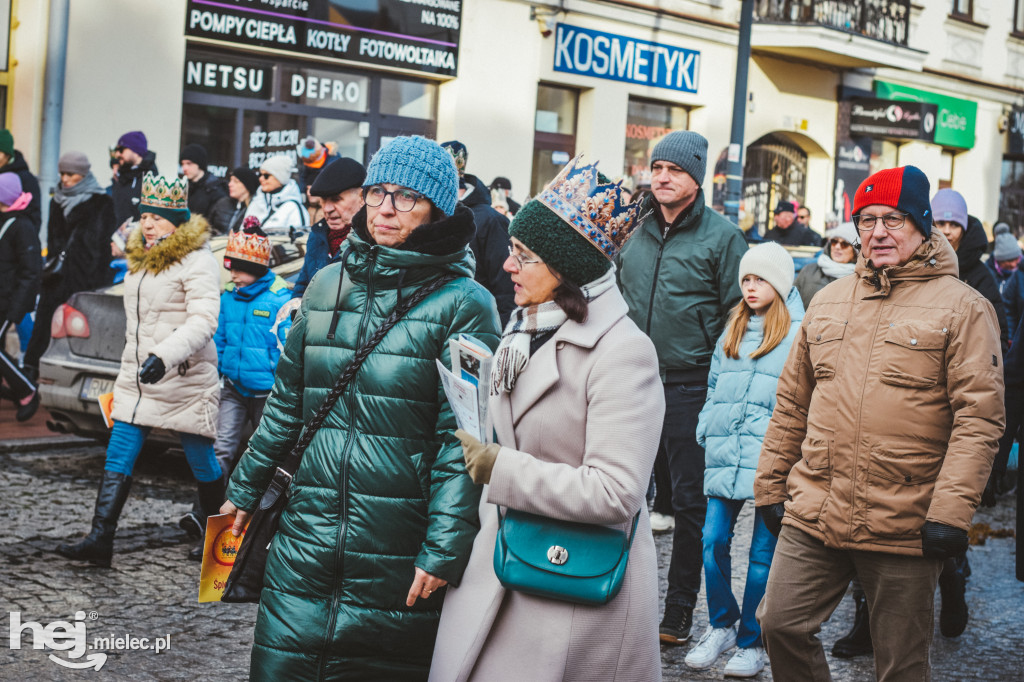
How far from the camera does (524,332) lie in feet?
10.2

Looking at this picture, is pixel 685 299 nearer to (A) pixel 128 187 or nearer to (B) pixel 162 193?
(B) pixel 162 193

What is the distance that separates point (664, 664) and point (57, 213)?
769 cm

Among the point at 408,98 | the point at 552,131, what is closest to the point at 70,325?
the point at 408,98

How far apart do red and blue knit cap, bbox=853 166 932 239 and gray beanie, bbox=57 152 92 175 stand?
8.53 metres

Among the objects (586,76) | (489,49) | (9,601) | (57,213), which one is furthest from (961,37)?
(9,601)

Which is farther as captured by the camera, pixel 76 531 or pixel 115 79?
pixel 115 79

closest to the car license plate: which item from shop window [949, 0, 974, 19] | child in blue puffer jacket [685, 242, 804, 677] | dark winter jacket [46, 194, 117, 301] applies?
dark winter jacket [46, 194, 117, 301]

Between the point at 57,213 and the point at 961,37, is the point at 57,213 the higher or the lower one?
the lower one

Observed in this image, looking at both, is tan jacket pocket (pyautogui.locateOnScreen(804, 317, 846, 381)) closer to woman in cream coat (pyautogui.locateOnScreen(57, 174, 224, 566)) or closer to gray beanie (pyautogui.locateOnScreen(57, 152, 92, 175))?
woman in cream coat (pyautogui.locateOnScreen(57, 174, 224, 566))

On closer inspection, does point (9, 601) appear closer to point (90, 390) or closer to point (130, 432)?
point (130, 432)

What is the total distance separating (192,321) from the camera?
613 centimetres

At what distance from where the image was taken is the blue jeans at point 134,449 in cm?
621

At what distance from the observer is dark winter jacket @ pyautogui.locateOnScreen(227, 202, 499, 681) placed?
3.31 metres

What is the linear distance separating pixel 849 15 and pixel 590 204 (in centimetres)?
2066
